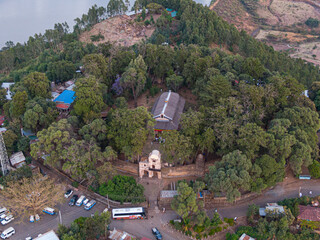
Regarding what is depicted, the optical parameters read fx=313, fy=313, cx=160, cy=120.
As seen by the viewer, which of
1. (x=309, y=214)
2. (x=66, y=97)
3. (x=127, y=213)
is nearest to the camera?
(x=309, y=214)

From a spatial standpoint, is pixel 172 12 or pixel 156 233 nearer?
pixel 156 233

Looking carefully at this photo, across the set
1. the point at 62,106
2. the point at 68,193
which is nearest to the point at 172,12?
the point at 62,106

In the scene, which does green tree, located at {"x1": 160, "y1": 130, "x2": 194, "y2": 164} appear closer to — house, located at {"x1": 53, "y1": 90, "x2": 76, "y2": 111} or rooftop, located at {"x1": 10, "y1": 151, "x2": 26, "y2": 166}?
house, located at {"x1": 53, "y1": 90, "x2": 76, "y2": 111}

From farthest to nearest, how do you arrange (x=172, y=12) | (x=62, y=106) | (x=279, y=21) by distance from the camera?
1. (x=279, y=21)
2. (x=172, y=12)
3. (x=62, y=106)

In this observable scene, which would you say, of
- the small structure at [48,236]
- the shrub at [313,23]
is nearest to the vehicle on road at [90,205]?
the small structure at [48,236]

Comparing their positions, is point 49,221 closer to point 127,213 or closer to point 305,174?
→ point 127,213

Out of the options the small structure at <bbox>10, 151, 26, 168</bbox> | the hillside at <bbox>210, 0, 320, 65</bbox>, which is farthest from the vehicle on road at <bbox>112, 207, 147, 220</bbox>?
the hillside at <bbox>210, 0, 320, 65</bbox>

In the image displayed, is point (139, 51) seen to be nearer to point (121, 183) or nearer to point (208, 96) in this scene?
point (208, 96)
